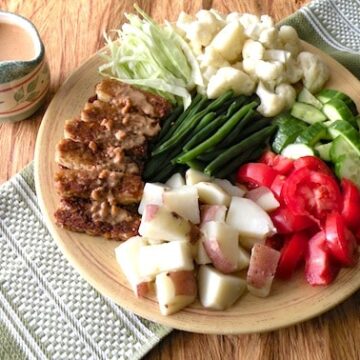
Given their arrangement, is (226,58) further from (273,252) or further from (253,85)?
(273,252)

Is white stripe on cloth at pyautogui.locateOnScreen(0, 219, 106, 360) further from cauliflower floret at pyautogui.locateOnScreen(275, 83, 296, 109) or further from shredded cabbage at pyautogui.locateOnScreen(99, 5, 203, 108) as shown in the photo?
cauliflower floret at pyautogui.locateOnScreen(275, 83, 296, 109)

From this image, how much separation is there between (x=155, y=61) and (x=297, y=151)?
2.46 feet

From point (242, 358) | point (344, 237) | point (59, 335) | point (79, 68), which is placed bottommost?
point (59, 335)

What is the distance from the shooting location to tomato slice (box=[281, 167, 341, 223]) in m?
2.12

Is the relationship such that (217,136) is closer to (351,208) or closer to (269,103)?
(269,103)

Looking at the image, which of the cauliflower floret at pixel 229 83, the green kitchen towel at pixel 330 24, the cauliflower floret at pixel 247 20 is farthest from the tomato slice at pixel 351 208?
the green kitchen towel at pixel 330 24

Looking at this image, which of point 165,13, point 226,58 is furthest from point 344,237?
point 165,13

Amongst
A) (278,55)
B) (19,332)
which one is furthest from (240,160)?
(19,332)

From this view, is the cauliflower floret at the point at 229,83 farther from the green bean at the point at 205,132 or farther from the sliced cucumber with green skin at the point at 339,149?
the sliced cucumber with green skin at the point at 339,149

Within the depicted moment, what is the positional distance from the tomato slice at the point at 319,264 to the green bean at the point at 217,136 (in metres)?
0.53

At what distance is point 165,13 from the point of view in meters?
3.13

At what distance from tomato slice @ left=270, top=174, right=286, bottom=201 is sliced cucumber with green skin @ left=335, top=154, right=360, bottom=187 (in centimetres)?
21

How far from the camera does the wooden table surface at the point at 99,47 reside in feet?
6.91

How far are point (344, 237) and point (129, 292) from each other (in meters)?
0.72
